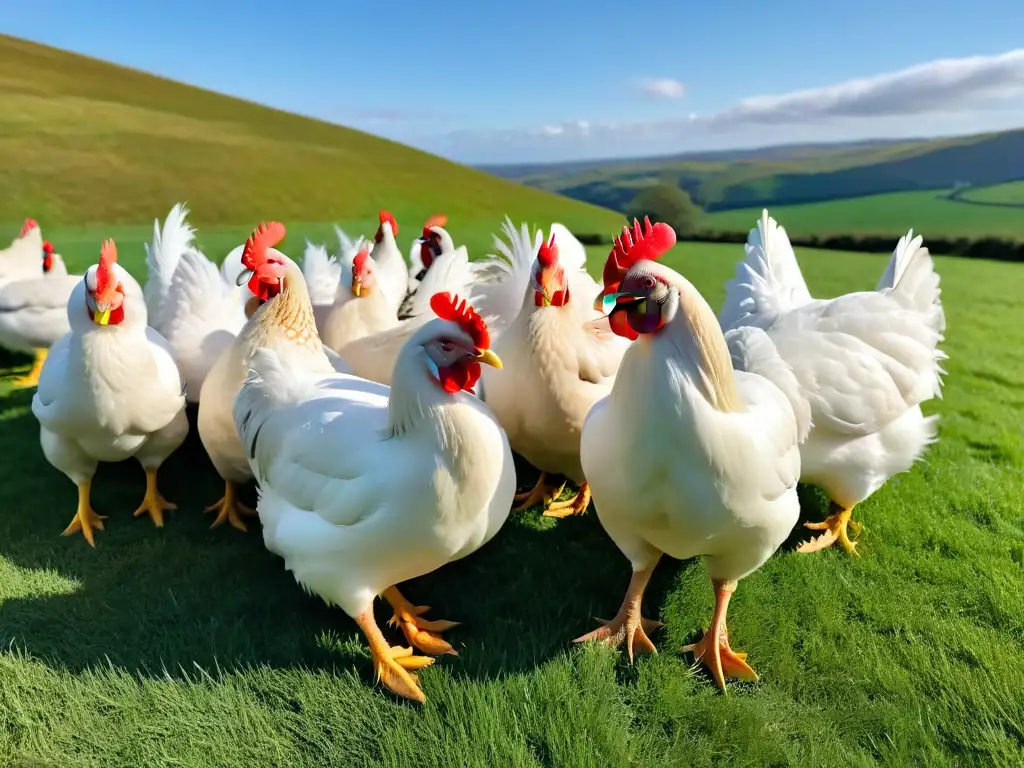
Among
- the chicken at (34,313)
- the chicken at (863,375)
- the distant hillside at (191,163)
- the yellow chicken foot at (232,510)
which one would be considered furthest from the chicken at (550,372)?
the distant hillside at (191,163)

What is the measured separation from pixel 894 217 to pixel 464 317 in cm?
871

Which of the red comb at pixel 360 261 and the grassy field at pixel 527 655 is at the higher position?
the red comb at pixel 360 261

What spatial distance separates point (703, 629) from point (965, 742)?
76cm

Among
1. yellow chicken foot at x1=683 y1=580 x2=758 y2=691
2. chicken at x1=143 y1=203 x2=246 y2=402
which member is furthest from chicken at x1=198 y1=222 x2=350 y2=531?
yellow chicken foot at x1=683 y1=580 x2=758 y2=691

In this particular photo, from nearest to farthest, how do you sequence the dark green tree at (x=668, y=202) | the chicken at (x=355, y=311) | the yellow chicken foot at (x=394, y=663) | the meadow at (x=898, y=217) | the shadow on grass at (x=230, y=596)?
the yellow chicken foot at (x=394, y=663), the shadow on grass at (x=230, y=596), the chicken at (x=355, y=311), the dark green tree at (x=668, y=202), the meadow at (x=898, y=217)

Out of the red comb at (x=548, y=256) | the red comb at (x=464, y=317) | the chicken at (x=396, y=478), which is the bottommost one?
the chicken at (x=396, y=478)

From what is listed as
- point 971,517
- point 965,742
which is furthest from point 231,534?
point 971,517

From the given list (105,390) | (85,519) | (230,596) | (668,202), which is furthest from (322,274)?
(668,202)

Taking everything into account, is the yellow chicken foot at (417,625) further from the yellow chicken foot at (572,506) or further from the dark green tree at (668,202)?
the dark green tree at (668,202)

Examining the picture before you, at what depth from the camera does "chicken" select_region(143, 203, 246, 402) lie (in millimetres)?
3107

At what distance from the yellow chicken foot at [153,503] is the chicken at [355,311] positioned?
1.14 m

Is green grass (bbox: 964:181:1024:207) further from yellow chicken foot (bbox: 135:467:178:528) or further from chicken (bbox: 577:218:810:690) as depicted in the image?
yellow chicken foot (bbox: 135:467:178:528)

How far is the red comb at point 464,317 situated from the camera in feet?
5.33

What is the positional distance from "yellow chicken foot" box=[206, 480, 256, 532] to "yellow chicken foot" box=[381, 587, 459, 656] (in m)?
1.00
